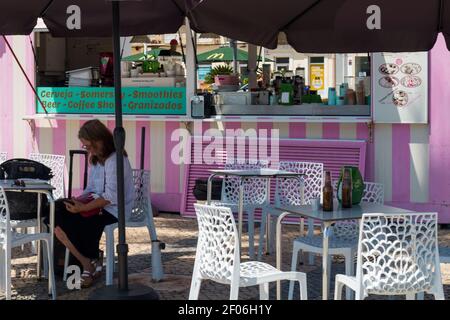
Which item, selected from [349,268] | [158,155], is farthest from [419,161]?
A: [349,268]

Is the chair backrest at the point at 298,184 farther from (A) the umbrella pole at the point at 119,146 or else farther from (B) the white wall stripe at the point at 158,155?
(B) the white wall stripe at the point at 158,155

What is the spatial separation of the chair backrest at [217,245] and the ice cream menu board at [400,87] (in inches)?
179

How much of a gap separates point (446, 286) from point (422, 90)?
9.47ft

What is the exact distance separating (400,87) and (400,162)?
0.79 metres

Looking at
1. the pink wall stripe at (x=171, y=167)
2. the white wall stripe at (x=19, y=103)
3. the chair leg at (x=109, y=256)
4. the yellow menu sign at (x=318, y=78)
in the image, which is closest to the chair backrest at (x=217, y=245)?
the chair leg at (x=109, y=256)

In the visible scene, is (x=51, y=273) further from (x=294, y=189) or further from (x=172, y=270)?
(x=294, y=189)

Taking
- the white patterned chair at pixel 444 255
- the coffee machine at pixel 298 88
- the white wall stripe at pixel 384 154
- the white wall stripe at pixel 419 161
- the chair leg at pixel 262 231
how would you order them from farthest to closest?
the coffee machine at pixel 298 88 → the white wall stripe at pixel 384 154 → the white wall stripe at pixel 419 161 → the chair leg at pixel 262 231 → the white patterned chair at pixel 444 255

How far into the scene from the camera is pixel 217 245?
4.74 meters

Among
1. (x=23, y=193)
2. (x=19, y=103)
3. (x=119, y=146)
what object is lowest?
(x=23, y=193)

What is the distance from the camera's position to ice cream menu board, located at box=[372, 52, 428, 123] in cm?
885

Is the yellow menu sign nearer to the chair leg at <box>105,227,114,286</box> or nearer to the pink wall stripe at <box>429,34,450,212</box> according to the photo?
the pink wall stripe at <box>429,34,450,212</box>

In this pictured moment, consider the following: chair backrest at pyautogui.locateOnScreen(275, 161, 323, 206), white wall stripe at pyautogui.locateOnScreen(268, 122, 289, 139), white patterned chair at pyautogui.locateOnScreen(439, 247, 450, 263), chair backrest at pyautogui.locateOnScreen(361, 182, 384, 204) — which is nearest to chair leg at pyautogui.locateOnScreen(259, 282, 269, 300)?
white patterned chair at pyautogui.locateOnScreen(439, 247, 450, 263)

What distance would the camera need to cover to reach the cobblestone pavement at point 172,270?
6289mm

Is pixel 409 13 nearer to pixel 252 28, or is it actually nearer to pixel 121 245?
pixel 252 28
